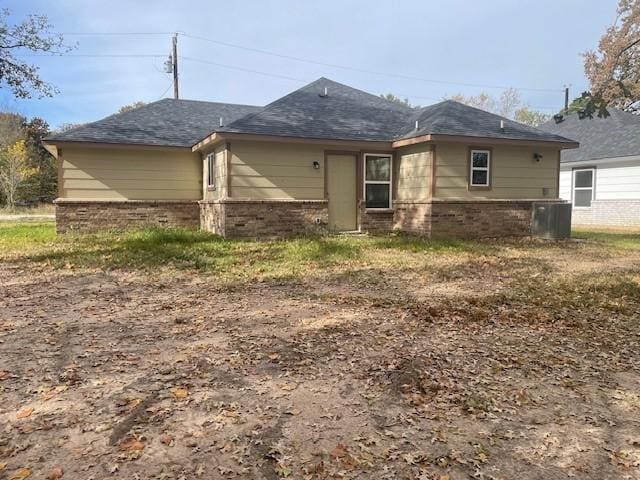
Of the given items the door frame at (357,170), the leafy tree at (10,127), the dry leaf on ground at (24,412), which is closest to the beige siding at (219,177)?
the door frame at (357,170)

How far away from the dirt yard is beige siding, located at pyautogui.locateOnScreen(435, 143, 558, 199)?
6.23 m

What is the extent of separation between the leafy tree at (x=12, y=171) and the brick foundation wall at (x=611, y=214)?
1260 inches

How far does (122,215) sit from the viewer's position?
14.4 metres

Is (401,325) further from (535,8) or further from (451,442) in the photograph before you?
(535,8)

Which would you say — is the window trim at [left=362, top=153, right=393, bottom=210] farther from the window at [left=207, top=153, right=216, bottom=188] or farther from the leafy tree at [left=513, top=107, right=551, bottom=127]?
the leafy tree at [left=513, top=107, right=551, bottom=127]

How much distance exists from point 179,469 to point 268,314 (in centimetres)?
308

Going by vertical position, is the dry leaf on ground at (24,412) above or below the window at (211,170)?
below

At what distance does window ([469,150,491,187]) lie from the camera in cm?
1306

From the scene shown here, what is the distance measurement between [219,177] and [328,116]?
391cm

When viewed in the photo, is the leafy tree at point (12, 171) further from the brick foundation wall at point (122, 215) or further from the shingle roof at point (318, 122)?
the brick foundation wall at point (122, 215)

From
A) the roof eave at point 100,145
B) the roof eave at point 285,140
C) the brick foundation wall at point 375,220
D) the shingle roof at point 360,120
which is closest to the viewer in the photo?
the roof eave at point 285,140

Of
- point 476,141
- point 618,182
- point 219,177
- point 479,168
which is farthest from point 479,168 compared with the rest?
point 618,182

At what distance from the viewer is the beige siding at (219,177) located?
12.3 m

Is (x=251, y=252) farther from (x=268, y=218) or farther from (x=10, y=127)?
(x=10, y=127)
